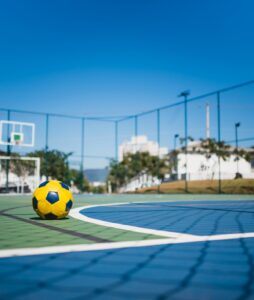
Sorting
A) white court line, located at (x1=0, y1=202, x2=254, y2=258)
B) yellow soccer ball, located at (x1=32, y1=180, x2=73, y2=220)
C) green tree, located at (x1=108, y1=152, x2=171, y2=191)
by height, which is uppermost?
green tree, located at (x1=108, y1=152, x2=171, y2=191)

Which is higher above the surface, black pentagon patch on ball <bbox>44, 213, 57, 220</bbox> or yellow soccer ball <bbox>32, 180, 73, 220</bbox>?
yellow soccer ball <bbox>32, 180, 73, 220</bbox>

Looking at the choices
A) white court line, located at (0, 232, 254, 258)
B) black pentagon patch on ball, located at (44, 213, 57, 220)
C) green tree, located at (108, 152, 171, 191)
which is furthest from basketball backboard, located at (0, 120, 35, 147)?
green tree, located at (108, 152, 171, 191)

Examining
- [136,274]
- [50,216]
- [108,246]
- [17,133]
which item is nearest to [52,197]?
[50,216]

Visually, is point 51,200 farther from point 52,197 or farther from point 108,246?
point 108,246

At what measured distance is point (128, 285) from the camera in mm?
1890

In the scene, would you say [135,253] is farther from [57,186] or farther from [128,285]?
[57,186]

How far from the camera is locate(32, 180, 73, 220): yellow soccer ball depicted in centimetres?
506

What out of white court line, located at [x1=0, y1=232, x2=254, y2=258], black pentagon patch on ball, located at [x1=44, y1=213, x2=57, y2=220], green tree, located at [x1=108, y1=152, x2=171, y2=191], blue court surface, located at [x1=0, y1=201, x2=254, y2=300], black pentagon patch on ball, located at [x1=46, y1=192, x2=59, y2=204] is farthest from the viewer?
green tree, located at [x1=108, y1=152, x2=171, y2=191]

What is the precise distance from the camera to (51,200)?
5062 millimetres

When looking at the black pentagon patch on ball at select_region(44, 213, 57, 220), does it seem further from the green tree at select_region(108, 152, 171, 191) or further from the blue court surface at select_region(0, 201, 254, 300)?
the green tree at select_region(108, 152, 171, 191)

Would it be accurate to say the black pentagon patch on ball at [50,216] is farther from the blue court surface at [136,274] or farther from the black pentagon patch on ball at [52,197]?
the blue court surface at [136,274]

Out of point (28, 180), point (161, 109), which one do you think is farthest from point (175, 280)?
point (28, 180)

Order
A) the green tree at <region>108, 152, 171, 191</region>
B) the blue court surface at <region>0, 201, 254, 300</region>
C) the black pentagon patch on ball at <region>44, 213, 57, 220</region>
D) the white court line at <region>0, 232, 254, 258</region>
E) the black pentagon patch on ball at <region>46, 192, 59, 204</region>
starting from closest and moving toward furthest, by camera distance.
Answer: the blue court surface at <region>0, 201, 254, 300</region> < the white court line at <region>0, 232, 254, 258</region> < the black pentagon patch on ball at <region>46, 192, 59, 204</region> < the black pentagon patch on ball at <region>44, 213, 57, 220</region> < the green tree at <region>108, 152, 171, 191</region>

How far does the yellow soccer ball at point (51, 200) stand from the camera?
506 cm
